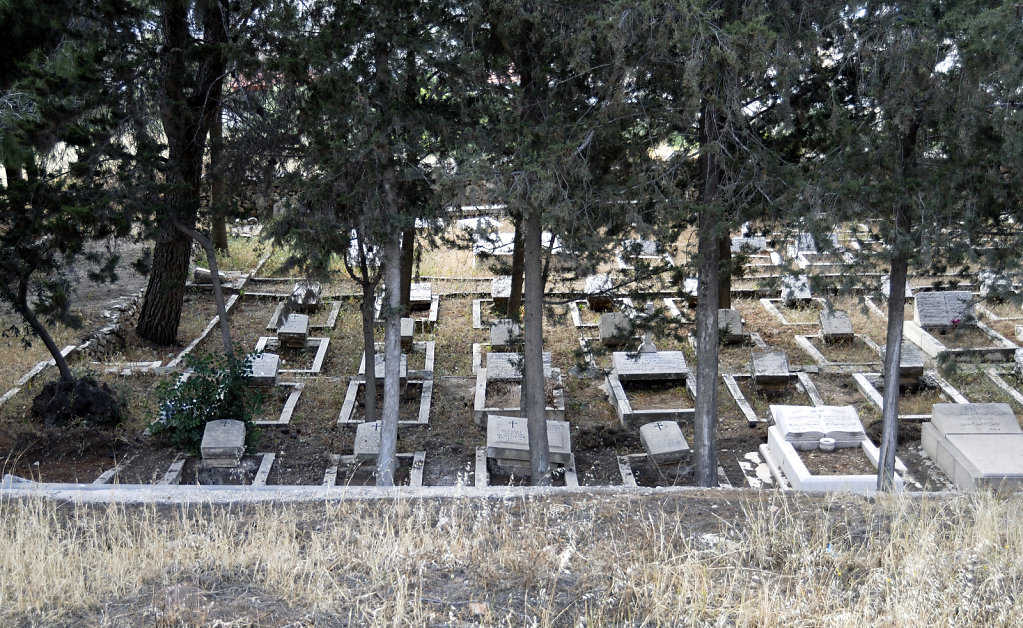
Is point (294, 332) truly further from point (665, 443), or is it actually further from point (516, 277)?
point (665, 443)

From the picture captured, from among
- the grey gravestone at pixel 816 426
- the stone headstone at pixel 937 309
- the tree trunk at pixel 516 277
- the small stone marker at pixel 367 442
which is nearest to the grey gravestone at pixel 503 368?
the tree trunk at pixel 516 277

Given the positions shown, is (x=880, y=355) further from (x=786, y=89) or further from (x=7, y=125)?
(x=7, y=125)

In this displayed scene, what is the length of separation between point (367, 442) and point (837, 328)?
8.54 meters

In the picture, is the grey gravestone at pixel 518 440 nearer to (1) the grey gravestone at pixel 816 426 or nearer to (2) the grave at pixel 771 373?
(1) the grey gravestone at pixel 816 426

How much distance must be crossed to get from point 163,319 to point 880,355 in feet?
38.9

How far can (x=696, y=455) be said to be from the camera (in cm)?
979

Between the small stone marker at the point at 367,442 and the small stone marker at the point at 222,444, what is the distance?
1.35 m

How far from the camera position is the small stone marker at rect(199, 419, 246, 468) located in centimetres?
995

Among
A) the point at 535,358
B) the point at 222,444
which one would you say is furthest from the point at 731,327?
the point at 222,444

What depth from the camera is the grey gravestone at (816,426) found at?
35.1ft

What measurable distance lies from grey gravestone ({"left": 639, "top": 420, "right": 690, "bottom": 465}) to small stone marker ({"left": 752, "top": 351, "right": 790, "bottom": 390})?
2.63 metres

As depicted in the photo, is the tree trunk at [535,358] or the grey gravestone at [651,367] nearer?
the tree trunk at [535,358]

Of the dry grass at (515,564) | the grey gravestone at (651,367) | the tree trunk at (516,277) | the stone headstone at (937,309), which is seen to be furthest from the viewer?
the stone headstone at (937,309)

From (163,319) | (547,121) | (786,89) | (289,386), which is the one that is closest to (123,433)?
(289,386)
